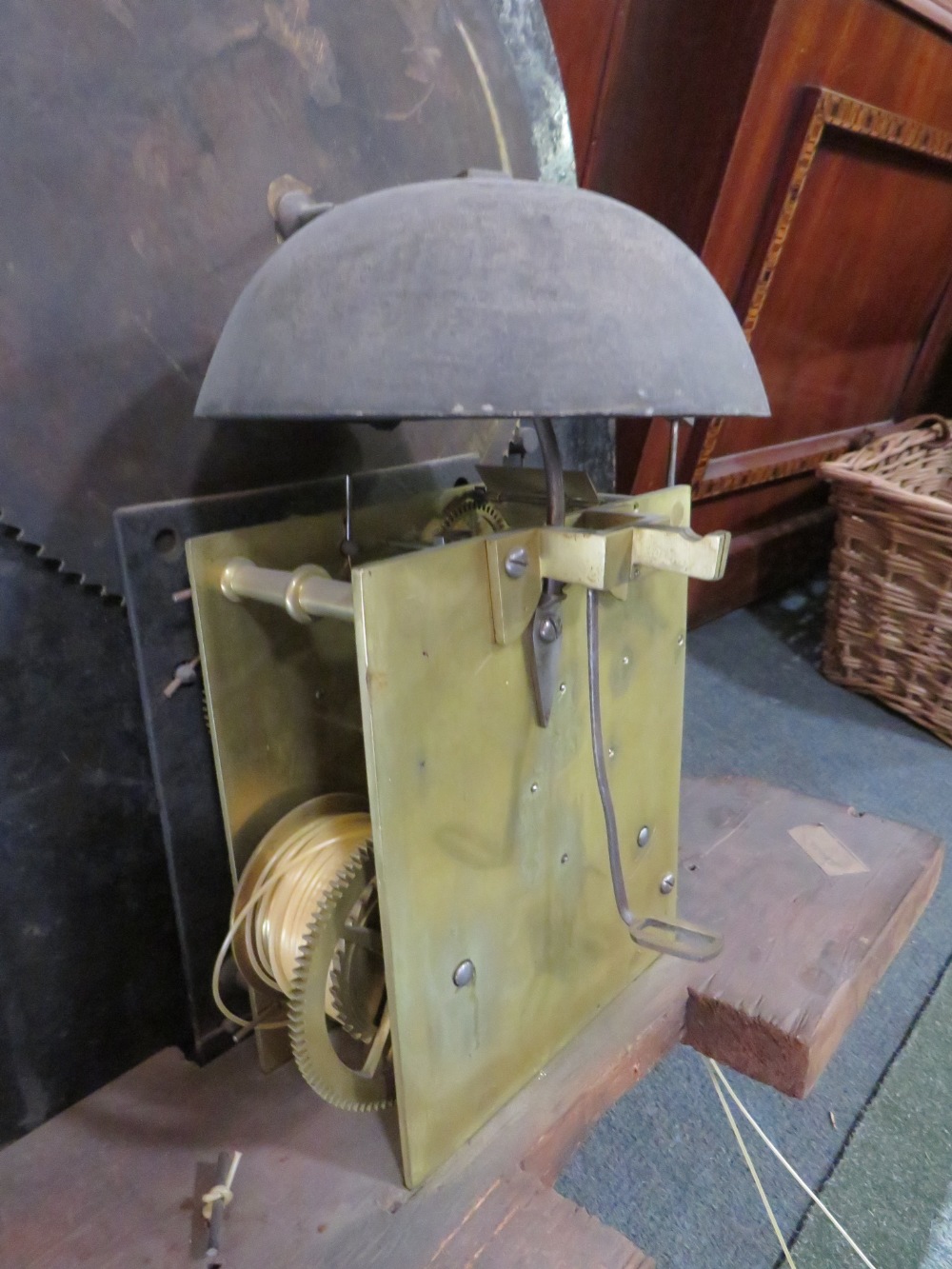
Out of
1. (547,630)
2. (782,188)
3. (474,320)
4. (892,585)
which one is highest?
(782,188)

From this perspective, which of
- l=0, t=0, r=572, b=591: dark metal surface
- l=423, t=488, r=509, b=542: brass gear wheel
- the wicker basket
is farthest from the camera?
the wicker basket

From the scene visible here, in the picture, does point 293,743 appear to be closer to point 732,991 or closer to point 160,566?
point 160,566

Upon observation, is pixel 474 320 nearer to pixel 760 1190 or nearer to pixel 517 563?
pixel 517 563

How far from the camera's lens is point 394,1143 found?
2.08 ft

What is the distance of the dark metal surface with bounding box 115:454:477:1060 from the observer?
1.97 feet

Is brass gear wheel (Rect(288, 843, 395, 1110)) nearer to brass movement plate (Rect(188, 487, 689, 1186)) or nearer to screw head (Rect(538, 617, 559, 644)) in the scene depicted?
brass movement plate (Rect(188, 487, 689, 1186))

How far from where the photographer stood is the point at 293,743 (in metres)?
0.69

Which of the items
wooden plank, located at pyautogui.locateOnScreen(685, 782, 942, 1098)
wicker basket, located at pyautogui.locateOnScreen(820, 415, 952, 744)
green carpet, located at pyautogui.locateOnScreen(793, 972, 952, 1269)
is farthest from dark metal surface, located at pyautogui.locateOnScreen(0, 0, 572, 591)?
wicker basket, located at pyautogui.locateOnScreen(820, 415, 952, 744)

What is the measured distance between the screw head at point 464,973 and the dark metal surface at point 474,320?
36 cm

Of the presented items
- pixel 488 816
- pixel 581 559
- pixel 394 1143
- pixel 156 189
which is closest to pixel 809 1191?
pixel 394 1143

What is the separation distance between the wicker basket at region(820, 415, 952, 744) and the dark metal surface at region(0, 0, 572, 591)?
1268 mm

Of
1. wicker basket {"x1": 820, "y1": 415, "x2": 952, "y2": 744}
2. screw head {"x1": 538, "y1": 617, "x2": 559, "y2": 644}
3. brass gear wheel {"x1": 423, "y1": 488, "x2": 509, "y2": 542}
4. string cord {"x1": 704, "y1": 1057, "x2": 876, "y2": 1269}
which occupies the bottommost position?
string cord {"x1": 704, "y1": 1057, "x2": 876, "y2": 1269}

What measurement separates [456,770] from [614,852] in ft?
0.49

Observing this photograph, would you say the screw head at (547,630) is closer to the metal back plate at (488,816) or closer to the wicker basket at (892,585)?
the metal back plate at (488,816)
